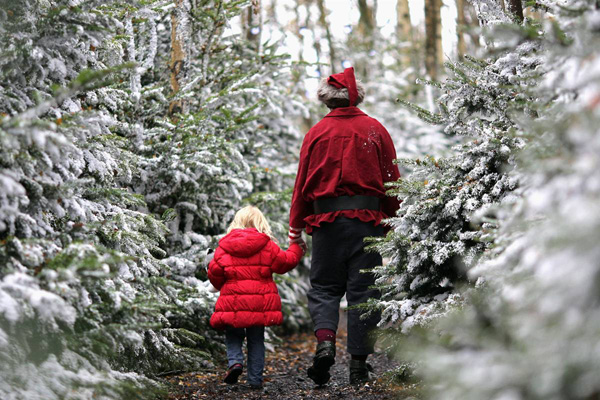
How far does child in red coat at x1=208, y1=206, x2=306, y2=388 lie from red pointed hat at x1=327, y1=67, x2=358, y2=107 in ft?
4.39

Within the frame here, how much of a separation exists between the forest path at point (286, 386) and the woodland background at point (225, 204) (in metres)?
0.21

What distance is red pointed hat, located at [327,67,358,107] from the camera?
4941mm

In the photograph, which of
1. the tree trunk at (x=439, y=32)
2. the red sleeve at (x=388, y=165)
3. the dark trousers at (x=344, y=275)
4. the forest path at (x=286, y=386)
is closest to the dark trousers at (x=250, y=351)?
the forest path at (x=286, y=386)

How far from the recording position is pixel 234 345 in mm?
4836

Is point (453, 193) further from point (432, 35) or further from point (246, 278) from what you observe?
point (432, 35)

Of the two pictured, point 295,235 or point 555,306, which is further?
point 295,235

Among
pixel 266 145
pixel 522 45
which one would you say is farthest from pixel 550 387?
pixel 266 145

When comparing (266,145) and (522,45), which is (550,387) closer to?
(522,45)

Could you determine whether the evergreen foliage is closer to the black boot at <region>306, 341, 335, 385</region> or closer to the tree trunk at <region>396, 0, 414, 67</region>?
the black boot at <region>306, 341, 335, 385</region>

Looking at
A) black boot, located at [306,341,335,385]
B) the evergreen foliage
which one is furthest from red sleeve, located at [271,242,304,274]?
the evergreen foliage

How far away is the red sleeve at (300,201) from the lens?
500cm

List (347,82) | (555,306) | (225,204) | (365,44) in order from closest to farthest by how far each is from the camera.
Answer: (555,306) → (347,82) → (225,204) → (365,44)

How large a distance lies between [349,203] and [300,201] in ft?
1.57

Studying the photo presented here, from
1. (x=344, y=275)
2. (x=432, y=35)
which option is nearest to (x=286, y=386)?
(x=344, y=275)
